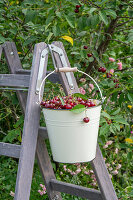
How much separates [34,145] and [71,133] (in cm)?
23

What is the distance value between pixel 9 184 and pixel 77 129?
156 centimetres

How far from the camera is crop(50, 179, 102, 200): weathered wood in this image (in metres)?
1.92

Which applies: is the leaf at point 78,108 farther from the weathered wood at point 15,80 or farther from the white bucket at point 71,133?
the weathered wood at point 15,80

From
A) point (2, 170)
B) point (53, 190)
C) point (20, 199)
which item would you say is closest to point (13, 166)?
point (2, 170)

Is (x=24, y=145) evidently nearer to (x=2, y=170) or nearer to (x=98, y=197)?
(x=98, y=197)

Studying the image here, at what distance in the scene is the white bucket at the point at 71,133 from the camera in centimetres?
151

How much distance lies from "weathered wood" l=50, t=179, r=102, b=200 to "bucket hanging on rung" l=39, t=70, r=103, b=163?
407 mm

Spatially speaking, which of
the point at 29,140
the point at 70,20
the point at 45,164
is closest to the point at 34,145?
the point at 29,140

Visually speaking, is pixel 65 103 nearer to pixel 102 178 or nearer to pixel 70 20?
pixel 102 178

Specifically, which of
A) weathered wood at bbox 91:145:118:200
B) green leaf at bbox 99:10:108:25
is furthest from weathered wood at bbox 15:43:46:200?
green leaf at bbox 99:10:108:25

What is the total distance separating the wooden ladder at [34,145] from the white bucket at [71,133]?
0.10m

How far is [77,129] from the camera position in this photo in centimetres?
153

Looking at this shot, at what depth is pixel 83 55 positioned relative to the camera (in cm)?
237

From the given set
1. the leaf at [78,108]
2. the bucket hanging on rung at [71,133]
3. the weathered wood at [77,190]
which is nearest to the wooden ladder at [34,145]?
the weathered wood at [77,190]
